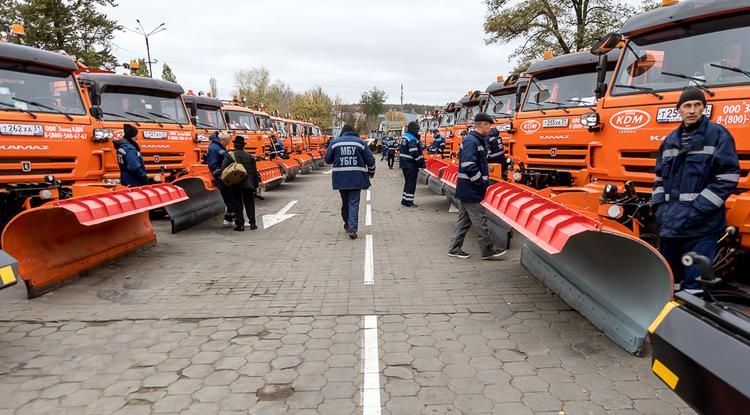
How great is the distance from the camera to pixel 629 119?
497 cm

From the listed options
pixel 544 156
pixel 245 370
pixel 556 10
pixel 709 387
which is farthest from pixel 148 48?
pixel 709 387

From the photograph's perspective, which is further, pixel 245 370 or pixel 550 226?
pixel 550 226

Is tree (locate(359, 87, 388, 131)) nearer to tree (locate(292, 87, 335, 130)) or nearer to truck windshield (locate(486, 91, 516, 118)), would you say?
tree (locate(292, 87, 335, 130))

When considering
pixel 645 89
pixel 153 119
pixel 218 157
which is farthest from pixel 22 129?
pixel 645 89

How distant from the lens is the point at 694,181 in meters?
3.71

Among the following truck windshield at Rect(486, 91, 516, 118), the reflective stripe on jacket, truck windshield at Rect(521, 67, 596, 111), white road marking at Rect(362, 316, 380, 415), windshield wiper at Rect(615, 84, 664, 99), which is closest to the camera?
white road marking at Rect(362, 316, 380, 415)

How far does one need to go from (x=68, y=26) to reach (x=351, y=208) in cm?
2983

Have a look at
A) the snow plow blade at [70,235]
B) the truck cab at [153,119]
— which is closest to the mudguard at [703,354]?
the snow plow blade at [70,235]

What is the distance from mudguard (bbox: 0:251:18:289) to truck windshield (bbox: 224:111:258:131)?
454 inches

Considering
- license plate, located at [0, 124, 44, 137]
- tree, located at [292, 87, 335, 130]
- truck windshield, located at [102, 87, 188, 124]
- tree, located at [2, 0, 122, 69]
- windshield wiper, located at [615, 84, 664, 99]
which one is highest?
tree, located at [2, 0, 122, 69]

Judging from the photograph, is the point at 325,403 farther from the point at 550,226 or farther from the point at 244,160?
the point at 244,160

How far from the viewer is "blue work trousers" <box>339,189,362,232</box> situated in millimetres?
8180

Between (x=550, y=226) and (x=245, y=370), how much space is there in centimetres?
276

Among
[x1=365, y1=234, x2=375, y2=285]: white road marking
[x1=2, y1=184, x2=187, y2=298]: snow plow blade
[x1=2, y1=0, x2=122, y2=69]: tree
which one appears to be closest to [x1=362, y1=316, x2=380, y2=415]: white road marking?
[x1=365, y1=234, x2=375, y2=285]: white road marking
